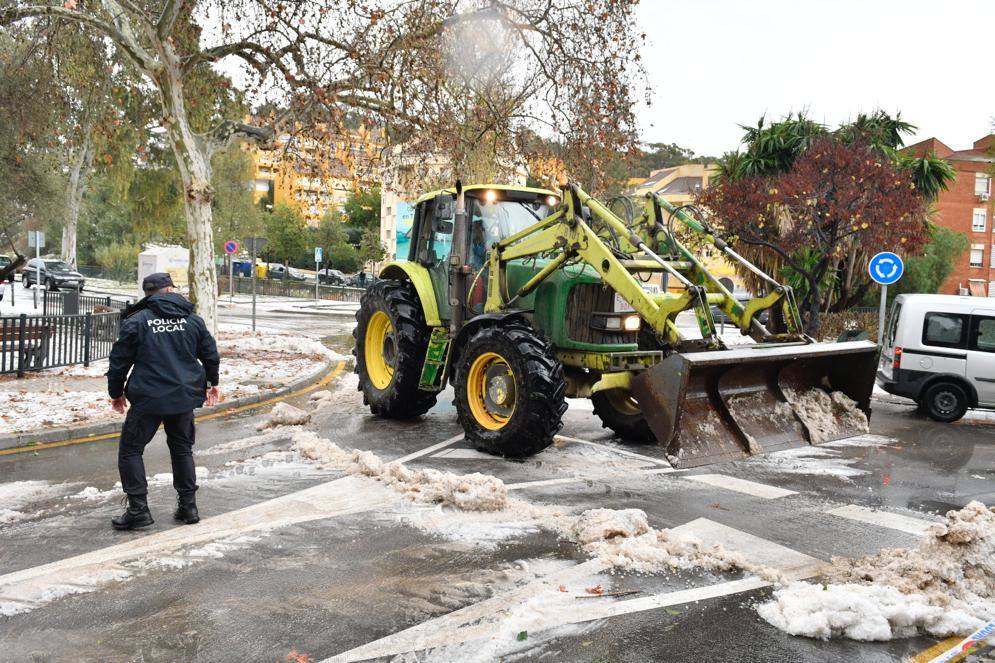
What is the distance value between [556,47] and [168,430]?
13828 millimetres

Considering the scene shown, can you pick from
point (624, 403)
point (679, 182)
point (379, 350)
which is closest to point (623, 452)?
point (624, 403)

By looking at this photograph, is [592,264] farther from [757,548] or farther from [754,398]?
[757,548]

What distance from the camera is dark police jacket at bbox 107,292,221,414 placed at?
554 cm

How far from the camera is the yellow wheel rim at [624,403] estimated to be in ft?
28.8

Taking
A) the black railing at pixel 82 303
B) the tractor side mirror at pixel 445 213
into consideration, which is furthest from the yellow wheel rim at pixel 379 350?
the black railing at pixel 82 303

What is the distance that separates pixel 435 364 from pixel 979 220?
2356 inches

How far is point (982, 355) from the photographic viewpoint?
37.3 feet

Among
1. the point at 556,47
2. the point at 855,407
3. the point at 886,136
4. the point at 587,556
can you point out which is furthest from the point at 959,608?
the point at 886,136

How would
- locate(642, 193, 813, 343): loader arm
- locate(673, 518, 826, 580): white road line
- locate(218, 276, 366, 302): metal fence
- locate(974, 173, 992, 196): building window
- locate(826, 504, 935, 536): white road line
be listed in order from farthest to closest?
locate(974, 173, 992, 196): building window → locate(218, 276, 366, 302): metal fence → locate(642, 193, 813, 343): loader arm → locate(826, 504, 935, 536): white road line → locate(673, 518, 826, 580): white road line

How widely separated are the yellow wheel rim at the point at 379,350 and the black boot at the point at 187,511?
471cm

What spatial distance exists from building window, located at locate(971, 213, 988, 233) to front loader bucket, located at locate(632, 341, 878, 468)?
5831 centimetres

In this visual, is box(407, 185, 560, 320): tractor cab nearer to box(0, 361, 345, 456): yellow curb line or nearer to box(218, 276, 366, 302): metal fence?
box(0, 361, 345, 456): yellow curb line

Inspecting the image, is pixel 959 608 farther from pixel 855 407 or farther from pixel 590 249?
pixel 590 249

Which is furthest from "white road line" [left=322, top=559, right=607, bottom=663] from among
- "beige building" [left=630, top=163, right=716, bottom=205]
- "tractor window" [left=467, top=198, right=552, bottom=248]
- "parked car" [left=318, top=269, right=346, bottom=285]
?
"beige building" [left=630, top=163, right=716, bottom=205]
